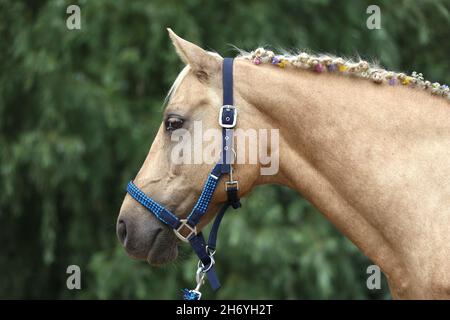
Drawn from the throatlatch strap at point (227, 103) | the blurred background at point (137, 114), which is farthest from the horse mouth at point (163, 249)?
the blurred background at point (137, 114)

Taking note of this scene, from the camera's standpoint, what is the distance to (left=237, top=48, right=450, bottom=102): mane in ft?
9.02

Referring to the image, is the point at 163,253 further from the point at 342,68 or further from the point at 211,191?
the point at 342,68

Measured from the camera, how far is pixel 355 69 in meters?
2.76

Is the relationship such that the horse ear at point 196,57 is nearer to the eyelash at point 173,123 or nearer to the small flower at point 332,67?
the eyelash at point 173,123

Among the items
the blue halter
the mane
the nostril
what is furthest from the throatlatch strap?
the nostril

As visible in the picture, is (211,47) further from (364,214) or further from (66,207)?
(364,214)

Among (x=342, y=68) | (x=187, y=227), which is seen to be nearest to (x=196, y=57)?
(x=342, y=68)

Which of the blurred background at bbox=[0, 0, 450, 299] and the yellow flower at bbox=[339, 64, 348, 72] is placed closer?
the yellow flower at bbox=[339, 64, 348, 72]

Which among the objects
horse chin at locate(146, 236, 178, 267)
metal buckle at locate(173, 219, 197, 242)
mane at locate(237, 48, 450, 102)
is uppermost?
mane at locate(237, 48, 450, 102)

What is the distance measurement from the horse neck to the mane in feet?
0.10

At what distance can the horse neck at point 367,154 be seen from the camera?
258 cm

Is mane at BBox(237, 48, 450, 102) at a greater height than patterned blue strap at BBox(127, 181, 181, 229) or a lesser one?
greater

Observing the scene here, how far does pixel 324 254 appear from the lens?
573cm

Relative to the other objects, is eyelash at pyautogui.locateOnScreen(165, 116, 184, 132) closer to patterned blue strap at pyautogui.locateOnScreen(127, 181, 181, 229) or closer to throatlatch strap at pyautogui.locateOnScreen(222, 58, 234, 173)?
throatlatch strap at pyautogui.locateOnScreen(222, 58, 234, 173)
